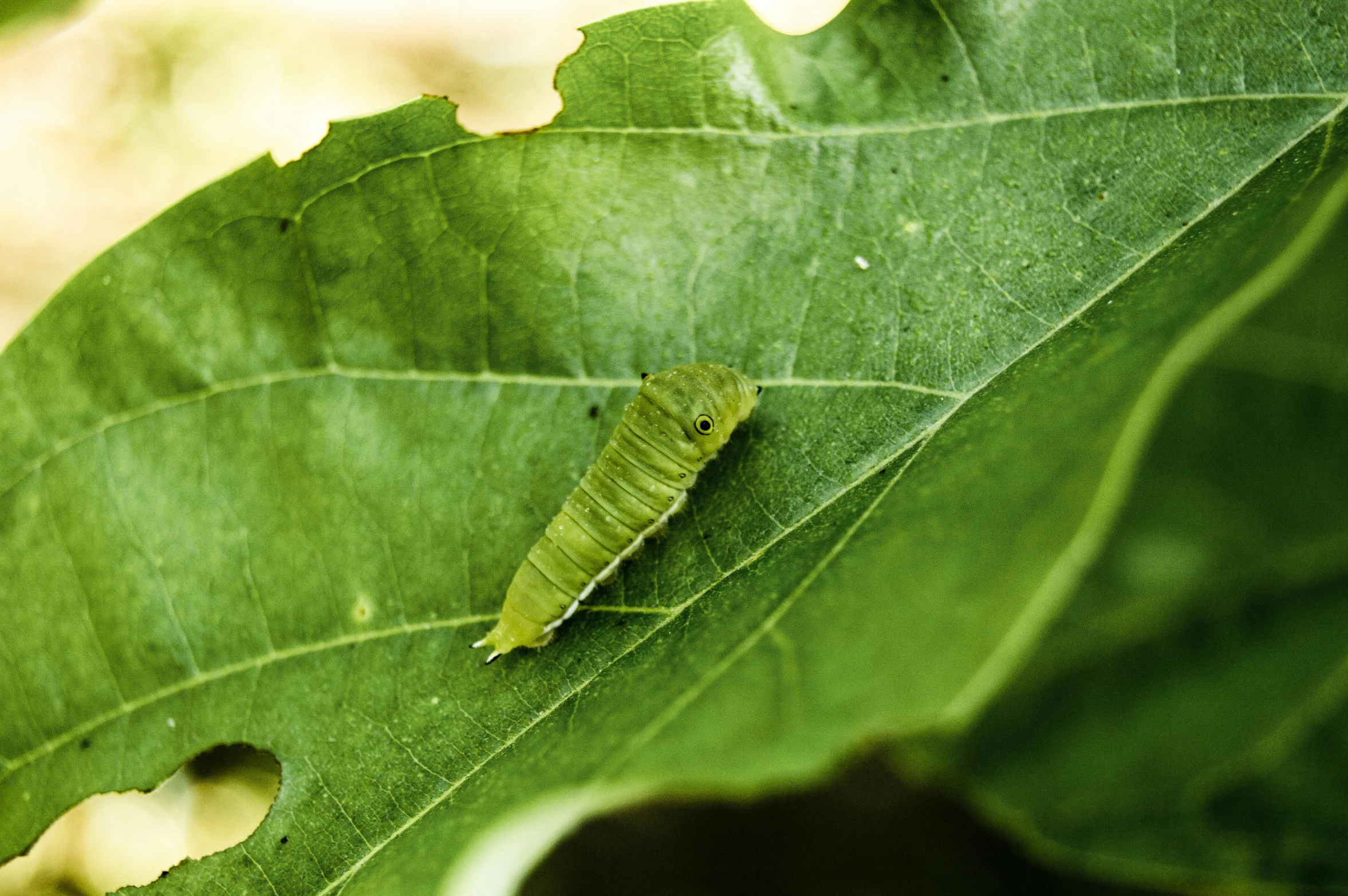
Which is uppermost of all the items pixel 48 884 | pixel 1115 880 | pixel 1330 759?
pixel 48 884

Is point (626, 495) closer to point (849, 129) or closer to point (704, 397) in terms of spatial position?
point (704, 397)

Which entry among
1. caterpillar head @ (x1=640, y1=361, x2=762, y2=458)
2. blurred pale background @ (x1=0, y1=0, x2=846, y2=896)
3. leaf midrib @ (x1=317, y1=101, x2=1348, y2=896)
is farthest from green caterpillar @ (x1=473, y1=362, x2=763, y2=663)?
blurred pale background @ (x1=0, y1=0, x2=846, y2=896)

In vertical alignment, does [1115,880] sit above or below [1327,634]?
below

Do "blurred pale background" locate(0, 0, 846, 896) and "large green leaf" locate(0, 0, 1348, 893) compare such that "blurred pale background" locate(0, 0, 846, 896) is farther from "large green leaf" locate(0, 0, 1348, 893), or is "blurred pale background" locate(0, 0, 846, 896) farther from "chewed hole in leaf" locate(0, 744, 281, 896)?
"large green leaf" locate(0, 0, 1348, 893)

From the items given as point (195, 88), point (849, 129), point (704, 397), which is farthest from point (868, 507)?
point (195, 88)

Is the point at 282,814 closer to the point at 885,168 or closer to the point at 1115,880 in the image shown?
the point at 885,168

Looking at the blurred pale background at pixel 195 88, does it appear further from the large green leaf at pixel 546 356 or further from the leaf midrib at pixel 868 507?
the leaf midrib at pixel 868 507

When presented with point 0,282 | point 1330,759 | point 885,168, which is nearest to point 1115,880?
point 1330,759

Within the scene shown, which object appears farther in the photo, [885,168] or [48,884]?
[48,884]
